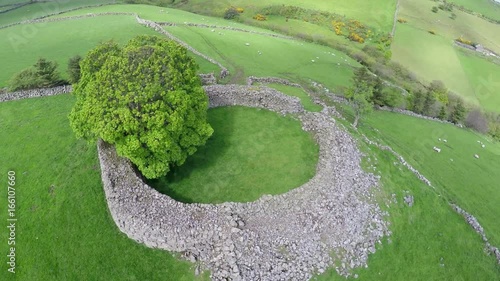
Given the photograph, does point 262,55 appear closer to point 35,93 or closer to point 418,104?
point 418,104

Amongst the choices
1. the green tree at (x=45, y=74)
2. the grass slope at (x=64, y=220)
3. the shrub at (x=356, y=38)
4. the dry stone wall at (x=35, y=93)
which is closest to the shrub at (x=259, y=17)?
the shrub at (x=356, y=38)

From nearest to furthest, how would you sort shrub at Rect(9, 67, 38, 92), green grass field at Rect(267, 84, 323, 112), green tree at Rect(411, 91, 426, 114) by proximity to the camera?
shrub at Rect(9, 67, 38, 92), green grass field at Rect(267, 84, 323, 112), green tree at Rect(411, 91, 426, 114)

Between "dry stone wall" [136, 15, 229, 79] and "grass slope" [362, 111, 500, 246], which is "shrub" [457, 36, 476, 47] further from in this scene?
"dry stone wall" [136, 15, 229, 79]

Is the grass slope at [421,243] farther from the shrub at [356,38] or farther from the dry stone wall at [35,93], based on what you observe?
the shrub at [356,38]

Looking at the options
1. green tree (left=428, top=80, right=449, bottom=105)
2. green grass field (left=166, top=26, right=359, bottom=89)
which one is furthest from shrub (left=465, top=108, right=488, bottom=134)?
green grass field (left=166, top=26, right=359, bottom=89)

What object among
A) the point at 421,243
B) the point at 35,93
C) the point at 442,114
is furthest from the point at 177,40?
the point at 442,114

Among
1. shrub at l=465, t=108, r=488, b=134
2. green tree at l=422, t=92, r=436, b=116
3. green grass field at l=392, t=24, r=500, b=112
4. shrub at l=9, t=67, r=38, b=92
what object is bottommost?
shrub at l=465, t=108, r=488, b=134
